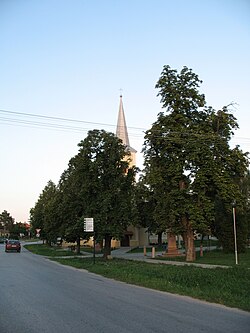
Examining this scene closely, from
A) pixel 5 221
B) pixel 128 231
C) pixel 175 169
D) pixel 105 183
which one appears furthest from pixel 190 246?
pixel 5 221

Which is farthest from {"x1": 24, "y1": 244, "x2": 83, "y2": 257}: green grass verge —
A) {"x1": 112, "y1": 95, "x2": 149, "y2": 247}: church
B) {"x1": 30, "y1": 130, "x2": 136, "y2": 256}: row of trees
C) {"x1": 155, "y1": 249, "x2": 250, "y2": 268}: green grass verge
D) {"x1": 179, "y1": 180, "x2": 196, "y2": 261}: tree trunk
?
{"x1": 179, "y1": 180, "x2": 196, "y2": 261}: tree trunk

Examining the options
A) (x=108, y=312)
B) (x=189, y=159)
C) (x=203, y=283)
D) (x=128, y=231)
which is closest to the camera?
(x=108, y=312)

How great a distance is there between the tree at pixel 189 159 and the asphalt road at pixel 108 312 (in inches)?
600

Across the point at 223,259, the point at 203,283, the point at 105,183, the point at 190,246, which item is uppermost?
the point at 105,183

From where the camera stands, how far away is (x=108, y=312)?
9.36 metres

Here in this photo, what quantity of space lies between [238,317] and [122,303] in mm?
3283

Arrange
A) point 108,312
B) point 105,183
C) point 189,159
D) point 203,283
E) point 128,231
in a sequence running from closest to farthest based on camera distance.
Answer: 1. point 108,312
2. point 203,283
3. point 189,159
4. point 105,183
5. point 128,231

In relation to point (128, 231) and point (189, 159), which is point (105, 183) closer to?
point (189, 159)

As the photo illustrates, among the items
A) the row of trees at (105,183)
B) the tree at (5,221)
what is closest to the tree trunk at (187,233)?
the row of trees at (105,183)

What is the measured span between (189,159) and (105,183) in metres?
7.01

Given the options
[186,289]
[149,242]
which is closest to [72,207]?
[186,289]

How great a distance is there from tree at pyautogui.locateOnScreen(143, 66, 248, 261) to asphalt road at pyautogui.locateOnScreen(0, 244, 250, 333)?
50.0ft

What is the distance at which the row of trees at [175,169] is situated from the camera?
91.7ft

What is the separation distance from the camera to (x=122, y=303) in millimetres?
10789
